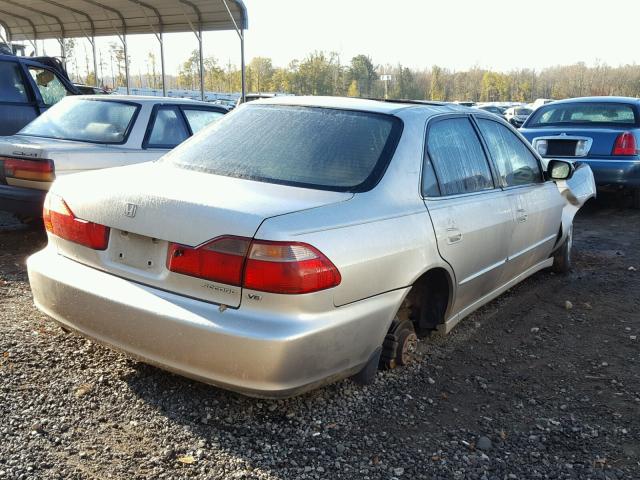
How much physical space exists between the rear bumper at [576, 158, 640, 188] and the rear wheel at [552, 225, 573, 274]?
132 inches

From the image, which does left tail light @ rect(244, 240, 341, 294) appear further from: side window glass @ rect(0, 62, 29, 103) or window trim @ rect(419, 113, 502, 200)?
side window glass @ rect(0, 62, 29, 103)

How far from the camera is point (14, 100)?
788 centimetres

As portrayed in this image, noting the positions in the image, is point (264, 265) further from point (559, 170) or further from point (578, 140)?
point (578, 140)

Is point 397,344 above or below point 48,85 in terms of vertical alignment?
below

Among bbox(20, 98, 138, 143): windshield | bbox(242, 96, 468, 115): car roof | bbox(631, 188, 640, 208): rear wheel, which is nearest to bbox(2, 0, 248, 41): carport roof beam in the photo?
bbox(20, 98, 138, 143): windshield

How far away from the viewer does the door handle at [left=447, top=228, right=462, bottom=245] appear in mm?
3469

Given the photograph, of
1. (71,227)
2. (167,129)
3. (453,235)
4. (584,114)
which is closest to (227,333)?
(71,227)

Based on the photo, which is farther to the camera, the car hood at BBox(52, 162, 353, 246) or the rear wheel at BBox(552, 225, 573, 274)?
the rear wheel at BBox(552, 225, 573, 274)

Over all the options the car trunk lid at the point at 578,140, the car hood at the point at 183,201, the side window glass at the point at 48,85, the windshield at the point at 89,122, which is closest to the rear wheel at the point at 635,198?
the car trunk lid at the point at 578,140

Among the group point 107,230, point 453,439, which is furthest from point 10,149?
point 453,439

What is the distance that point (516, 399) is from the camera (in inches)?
134

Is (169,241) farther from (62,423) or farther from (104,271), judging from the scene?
(62,423)

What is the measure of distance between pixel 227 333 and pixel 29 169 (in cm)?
380

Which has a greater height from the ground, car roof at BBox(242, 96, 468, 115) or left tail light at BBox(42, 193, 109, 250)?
car roof at BBox(242, 96, 468, 115)
